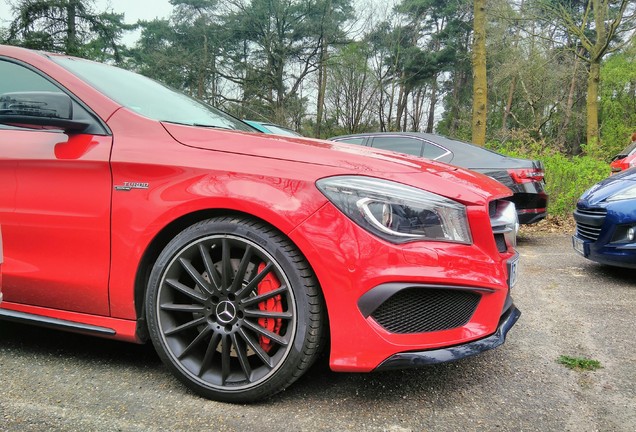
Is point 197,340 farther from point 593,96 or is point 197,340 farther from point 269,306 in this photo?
point 593,96

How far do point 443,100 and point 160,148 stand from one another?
32973 millimetres

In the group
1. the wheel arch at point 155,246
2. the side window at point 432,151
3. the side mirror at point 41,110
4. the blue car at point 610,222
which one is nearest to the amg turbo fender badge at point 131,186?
the wheel arch at point 155,246

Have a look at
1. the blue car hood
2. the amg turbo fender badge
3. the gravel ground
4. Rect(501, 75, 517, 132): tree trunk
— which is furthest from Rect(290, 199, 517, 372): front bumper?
Rect(501, 75, 517, 132): tree trunk

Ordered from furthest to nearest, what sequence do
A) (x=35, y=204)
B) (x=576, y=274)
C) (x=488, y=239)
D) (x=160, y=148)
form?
(x=576, y=274) → (x=35, y=204) → (x=160, y=148) → (x=488, y=239)

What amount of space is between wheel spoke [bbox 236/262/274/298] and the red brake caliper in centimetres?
2

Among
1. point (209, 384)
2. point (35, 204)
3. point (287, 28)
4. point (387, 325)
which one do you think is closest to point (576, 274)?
point (387, 325)

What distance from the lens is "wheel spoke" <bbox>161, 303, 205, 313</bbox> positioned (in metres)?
2.01

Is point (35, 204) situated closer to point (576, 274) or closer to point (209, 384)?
point (209, 384)

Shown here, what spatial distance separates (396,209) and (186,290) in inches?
36.9

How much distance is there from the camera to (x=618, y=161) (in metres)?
7.37

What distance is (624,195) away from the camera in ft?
13.3

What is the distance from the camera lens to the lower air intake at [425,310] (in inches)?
71.9

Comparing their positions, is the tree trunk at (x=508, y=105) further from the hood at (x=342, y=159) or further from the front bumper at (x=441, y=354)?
the front bumper at (x=441, y=354)

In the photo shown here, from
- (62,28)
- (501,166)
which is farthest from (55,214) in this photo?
(62,28)
